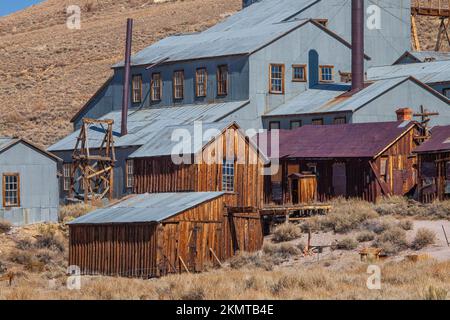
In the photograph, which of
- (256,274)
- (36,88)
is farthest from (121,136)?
(36,88)

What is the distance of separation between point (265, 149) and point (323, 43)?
1252 cm

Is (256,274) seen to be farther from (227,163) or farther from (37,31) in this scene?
(37,31)

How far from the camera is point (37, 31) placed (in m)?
144

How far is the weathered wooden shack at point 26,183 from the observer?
53.4 metres

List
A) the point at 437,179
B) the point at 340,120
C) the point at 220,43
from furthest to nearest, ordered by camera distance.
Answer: the point at 220,43 < the point at 340,120 < the point at 437,179

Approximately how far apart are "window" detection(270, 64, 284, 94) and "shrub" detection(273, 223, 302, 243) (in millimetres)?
18497

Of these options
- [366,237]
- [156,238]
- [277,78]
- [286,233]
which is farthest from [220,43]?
[156,238]

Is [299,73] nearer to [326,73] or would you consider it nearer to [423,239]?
[326,73]

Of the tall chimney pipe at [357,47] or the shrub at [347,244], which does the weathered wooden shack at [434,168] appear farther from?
the tall chimney pipe at [357,47]

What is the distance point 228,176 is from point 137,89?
2347 cm

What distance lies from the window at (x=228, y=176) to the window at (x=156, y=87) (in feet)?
69.8

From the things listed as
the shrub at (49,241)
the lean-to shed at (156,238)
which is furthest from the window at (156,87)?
the lean-to shed at (156,238)

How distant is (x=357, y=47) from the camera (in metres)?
68.1

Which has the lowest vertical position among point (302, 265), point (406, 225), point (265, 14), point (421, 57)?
point (302, 265)
